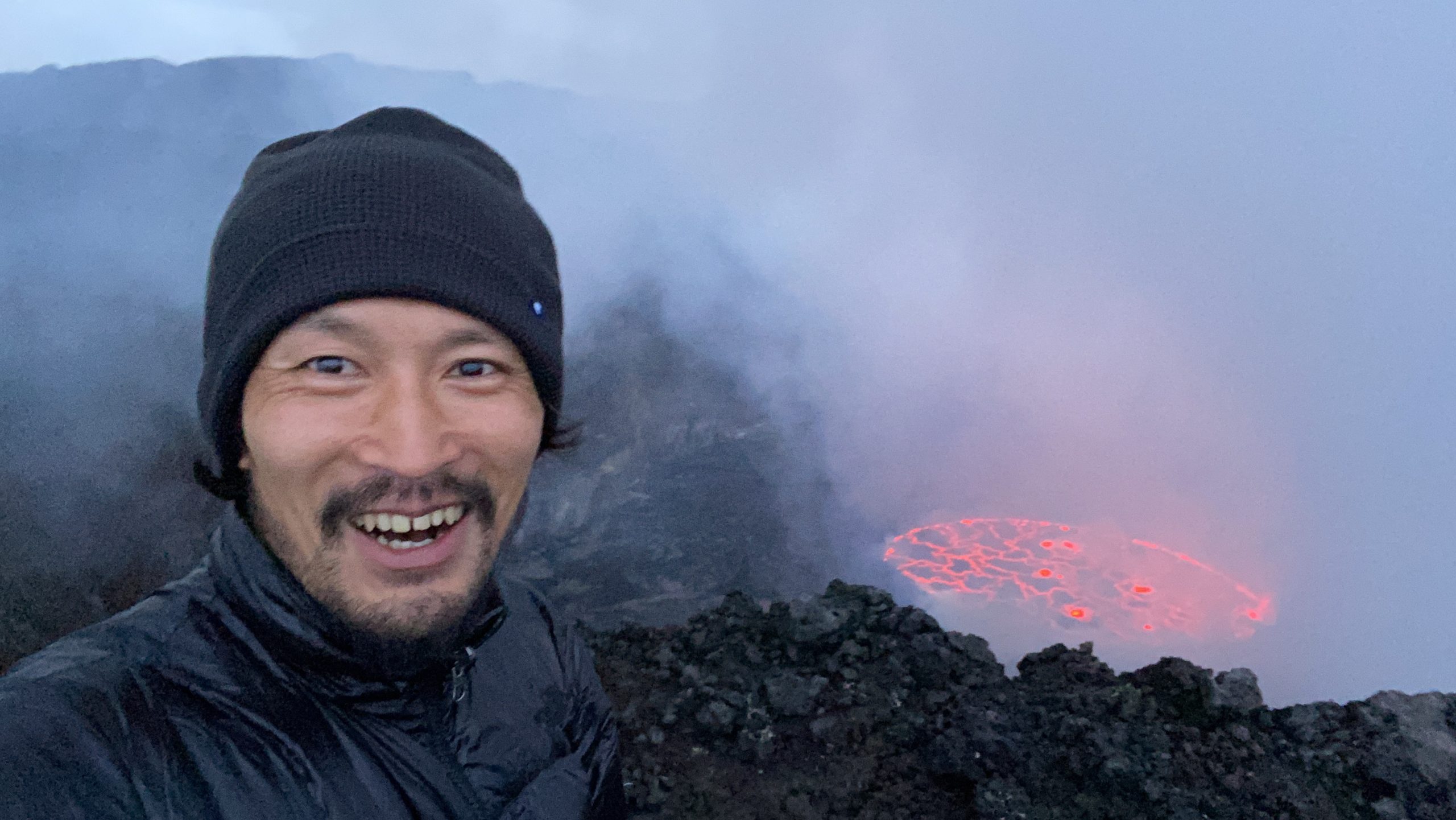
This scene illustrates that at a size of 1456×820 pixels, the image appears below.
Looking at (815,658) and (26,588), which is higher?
(815,658)

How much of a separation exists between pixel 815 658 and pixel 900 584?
22.8m

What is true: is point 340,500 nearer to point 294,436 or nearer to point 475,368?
point 294,436

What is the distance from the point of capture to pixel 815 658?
20.7 feet

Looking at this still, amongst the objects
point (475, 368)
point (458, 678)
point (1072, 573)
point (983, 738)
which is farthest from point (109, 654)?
point (1072, 573)

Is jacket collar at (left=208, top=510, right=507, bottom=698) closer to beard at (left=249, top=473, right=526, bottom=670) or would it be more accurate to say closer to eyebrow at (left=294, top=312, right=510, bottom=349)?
beard at (left=249, top=473, right=526, bottom=670)

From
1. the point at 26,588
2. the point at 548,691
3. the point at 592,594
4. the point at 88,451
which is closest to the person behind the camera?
the point at 548,691

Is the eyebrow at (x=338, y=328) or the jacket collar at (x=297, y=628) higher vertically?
the eyebrow at (x=338, y=328)

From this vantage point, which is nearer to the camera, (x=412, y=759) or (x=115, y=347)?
(x=412, y=759)

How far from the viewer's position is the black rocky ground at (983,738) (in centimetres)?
490

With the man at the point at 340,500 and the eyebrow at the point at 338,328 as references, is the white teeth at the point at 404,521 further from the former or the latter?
the eyebrow at the point at 338,328

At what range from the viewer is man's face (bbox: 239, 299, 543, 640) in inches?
63.7

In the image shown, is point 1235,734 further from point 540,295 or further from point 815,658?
point 540,295

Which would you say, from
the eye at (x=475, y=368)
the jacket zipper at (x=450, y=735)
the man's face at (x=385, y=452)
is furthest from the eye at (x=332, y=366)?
the jacket zipper at (x=450, y=735)

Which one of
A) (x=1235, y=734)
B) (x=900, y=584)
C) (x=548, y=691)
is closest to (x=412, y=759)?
(x=548, y=691)
